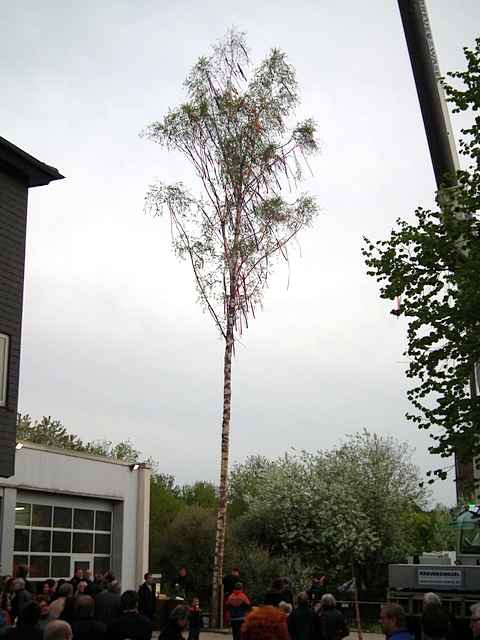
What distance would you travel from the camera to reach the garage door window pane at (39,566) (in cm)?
2594

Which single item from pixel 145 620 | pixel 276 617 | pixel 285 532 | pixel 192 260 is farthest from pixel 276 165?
pixel 276 617

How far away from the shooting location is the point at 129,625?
9859 mm

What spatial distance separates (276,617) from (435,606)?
220 cm

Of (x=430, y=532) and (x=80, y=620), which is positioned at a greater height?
(x=430, y=532)

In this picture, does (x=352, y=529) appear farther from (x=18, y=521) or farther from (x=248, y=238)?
(x=18, y=521)

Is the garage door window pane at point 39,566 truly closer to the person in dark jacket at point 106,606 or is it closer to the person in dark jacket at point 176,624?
the person in dark jacket at point 106,606

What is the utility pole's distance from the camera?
64.1 feet

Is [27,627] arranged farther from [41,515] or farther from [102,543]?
[102,543]

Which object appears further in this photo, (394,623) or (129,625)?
(129,625)

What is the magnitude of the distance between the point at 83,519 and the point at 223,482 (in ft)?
14.9

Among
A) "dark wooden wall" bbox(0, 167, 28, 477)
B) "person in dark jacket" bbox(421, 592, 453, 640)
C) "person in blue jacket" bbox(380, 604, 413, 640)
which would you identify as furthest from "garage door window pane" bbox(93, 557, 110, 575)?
"person in dark jacket" bbox(421, 592, 453, 640)

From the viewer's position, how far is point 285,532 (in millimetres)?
38594

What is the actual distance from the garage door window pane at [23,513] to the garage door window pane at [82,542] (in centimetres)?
254

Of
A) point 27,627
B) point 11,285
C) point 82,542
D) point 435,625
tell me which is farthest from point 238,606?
point 435,625
